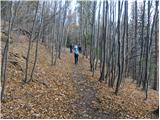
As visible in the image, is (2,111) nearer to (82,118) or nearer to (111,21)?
(82,118)

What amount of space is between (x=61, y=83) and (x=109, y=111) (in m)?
4.90

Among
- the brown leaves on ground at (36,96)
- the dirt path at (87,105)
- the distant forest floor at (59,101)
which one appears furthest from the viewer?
the dirt path at (87,105)

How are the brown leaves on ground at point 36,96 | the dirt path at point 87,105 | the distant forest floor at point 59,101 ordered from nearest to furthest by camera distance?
the brown leaves on ground at point 36,96 → the distant forest floor at point 59,101 → the dirt path at point 87,105

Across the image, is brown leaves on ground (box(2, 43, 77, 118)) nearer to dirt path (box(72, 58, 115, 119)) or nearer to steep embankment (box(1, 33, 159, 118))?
steep embankment (box(1, 33, 159, 118))

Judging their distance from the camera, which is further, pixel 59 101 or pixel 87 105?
pixel 59 101

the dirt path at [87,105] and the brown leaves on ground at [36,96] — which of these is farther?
the dirt path at [87,105]

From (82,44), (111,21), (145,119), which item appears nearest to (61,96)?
(145,119)

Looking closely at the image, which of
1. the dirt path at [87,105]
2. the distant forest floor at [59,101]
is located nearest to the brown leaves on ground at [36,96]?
the distant forest floor at [59,101]

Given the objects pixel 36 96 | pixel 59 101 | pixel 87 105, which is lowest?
pixel 87 105

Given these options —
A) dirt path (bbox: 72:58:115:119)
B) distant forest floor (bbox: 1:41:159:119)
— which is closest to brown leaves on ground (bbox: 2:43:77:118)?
distant forest floor (bbox: 1:41:159:119)

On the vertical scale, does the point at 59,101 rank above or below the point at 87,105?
above

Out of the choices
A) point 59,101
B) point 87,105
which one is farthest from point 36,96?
point 87,105

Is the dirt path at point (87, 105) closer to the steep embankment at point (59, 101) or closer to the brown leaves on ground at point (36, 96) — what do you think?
the steep embankment at point (59, 101)

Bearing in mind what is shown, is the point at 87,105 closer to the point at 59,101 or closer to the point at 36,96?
the point at 59,101
